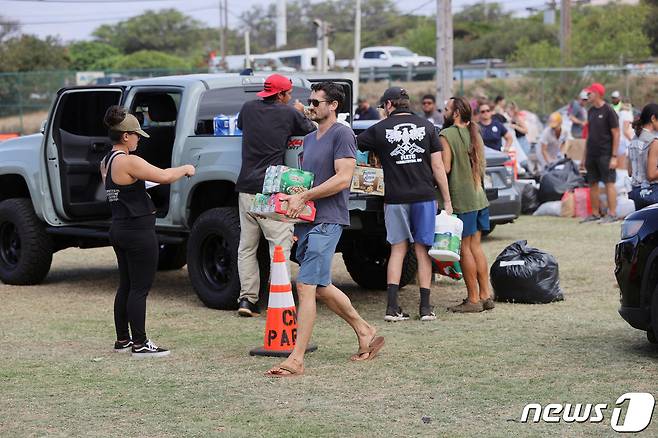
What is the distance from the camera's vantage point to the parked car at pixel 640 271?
777 centimetres

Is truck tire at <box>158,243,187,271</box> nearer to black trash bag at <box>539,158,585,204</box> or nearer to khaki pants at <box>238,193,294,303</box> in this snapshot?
khaki pants at <box>238,193,294,303</box>

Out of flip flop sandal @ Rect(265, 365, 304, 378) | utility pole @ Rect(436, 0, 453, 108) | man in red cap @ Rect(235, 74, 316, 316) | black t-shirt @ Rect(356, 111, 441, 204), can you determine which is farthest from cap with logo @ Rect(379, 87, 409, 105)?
utility pole @ Rect(436, 0, 453, 108)

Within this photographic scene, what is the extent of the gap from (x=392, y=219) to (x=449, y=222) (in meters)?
0.47

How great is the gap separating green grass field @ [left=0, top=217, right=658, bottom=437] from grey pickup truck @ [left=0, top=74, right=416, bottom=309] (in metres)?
0.52

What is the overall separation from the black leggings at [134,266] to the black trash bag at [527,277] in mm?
3584

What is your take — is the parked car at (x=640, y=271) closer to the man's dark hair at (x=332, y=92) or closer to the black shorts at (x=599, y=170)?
the man's dark hair at (x=332, y=92)

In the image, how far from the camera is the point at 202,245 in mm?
10508

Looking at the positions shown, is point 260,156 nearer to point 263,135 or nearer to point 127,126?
point 263,135

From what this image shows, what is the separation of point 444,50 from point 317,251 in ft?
43.4

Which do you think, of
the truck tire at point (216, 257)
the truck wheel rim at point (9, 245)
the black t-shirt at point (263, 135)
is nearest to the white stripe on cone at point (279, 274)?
the black t-shirt at point (263, 135)

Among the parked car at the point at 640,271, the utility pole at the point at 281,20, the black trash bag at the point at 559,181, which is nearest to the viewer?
the parked car at the point at 640,271

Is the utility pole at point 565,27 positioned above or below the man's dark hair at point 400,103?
above

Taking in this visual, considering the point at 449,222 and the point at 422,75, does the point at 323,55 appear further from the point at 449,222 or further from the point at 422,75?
the point at 449,222

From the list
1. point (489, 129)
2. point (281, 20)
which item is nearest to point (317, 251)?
point (489, 129)
